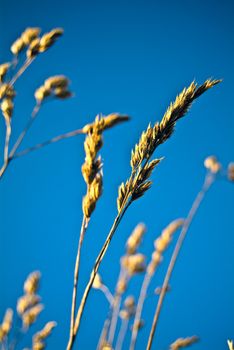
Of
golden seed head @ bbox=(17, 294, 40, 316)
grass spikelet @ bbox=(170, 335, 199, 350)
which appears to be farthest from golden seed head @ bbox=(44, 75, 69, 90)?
grass spikelet @ bbox=(170, 335, 199, 350)

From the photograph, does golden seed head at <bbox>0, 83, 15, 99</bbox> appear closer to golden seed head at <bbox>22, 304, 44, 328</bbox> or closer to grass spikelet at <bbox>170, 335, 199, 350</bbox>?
golden seed head at <bbox>22, 304, 44, 328</bbox>

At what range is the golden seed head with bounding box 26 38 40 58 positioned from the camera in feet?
4.96

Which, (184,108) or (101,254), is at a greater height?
(184,108)

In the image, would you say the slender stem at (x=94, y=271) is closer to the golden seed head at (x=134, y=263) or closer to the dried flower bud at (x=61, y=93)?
the golden seed head at (x=134, y=263)

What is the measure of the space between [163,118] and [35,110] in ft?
1.59

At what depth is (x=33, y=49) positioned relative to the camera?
59.7 inches

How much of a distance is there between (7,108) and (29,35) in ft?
1.32

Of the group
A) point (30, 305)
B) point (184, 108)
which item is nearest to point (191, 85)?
point (184, 108)

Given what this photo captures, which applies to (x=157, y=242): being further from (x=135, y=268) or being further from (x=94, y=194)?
(x=94, y=194)

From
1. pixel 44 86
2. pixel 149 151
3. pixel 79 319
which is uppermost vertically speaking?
→ pixel 44 86

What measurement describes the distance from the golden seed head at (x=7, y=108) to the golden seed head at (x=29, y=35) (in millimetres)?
320

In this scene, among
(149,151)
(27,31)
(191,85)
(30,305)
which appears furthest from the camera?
(30,305)

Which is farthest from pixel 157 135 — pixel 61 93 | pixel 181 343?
pixel 181 343

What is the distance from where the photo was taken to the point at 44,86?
A: 4.64 ft
